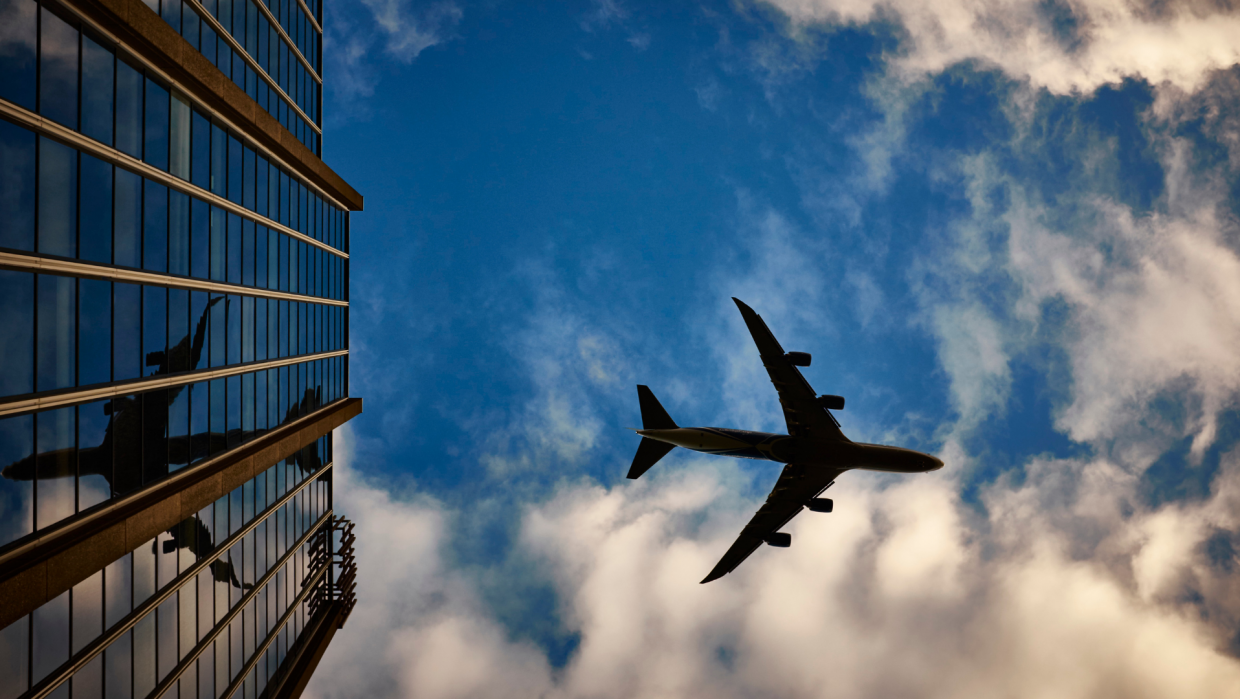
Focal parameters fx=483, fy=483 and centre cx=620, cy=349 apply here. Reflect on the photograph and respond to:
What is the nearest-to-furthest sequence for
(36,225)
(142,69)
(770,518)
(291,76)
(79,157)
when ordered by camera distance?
(36,225)
(79,157)
(142,69)
(770,518)
(291,76)

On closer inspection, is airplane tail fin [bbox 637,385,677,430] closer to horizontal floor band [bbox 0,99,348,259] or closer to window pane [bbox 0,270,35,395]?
horizontal floor band [bbox 0,99,348,259]

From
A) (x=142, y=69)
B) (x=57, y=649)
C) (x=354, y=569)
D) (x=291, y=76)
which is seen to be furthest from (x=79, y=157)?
(x=354, y=569)

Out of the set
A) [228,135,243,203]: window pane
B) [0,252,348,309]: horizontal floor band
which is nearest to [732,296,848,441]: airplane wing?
[0,252,348,309]: horizontal floor band

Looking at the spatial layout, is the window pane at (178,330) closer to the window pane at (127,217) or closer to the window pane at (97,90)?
the window pane at (127,217)

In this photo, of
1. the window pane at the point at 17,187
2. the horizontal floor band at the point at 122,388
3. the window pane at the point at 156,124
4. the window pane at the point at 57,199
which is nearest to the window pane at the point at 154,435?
the horizontal floor band at the point at 122,388

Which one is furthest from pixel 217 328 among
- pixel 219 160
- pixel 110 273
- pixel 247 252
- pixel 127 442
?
pixel 219 160

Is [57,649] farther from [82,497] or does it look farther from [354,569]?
[354,569]
